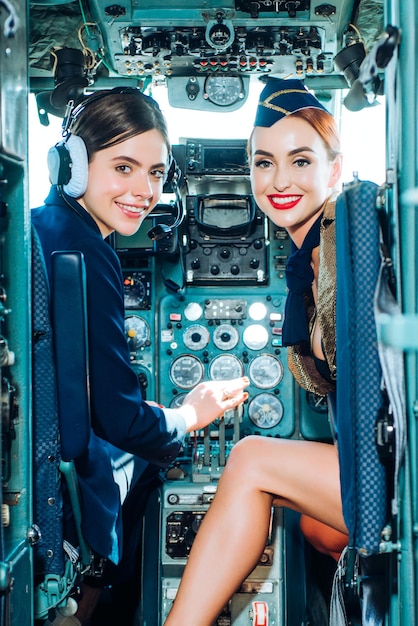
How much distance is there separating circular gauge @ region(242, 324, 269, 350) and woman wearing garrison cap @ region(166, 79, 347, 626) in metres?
0.99

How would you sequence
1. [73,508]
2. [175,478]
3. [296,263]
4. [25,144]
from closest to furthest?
[25,144], [73,508], [296,263], [175,478]

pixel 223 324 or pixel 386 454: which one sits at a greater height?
pixel 223 324

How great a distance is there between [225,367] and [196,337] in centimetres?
22

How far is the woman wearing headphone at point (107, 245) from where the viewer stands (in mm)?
2418

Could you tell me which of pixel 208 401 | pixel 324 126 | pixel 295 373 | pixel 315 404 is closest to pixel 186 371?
pixel 315 404

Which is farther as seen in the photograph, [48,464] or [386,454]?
[48,464]

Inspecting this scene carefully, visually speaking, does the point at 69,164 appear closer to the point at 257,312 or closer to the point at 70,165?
the point at 70,165

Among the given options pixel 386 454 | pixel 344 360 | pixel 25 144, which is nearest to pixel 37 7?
pixel 25 144

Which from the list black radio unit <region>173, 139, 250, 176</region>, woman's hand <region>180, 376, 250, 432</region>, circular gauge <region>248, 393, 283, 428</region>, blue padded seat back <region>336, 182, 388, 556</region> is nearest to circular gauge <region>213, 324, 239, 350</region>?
circular gauge <region>248, 393, 283, 428</region>

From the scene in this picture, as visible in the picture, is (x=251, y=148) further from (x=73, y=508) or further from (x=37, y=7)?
(x=73, y=508)

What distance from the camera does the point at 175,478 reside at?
11.4ft

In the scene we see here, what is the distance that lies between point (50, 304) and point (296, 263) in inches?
35.9

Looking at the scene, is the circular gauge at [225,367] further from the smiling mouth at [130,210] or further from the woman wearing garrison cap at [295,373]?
the smiling mouth at [130,210]

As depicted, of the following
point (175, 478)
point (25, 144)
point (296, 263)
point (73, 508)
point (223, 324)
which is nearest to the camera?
point (25, 144)
